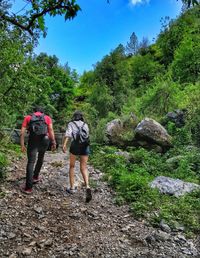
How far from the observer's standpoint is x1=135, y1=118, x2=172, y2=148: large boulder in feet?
47.3

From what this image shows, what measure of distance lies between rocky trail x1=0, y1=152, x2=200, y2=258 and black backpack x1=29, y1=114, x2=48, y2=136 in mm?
1385

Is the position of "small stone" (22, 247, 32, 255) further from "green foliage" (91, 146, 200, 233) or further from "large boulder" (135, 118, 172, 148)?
"large boulder" (135, 118, 172, 148)

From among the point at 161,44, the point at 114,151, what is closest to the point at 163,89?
the point at 114,151

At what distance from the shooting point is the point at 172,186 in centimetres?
866

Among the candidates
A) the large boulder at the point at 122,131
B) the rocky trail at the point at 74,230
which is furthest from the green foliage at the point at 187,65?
the rocky trail at the point at 74,230

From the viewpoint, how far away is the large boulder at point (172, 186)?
27.6 ft

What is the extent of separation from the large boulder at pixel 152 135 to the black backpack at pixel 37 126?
7.57 m

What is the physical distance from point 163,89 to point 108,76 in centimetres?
1020

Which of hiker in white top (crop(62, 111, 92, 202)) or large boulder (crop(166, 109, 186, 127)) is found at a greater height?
large boulder (crop(166, 109, 186, 127))

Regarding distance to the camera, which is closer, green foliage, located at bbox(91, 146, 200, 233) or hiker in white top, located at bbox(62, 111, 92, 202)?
green foliage, located at bbox(91, 146, 200, 233)

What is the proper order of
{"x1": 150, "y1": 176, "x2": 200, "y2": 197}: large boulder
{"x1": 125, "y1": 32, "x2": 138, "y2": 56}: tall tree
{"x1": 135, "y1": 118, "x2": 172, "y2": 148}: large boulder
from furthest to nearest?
1. {"x1": 125, "y1": 32, "x2": 138, "y2": 56}: tall tree
2. {"x1": 135, "y1": 118, "x2": 172, "y2": 148}: large boulder
3. {"x1": 150, "y1": 176, "x2": 200, "y2": 197}: large boulder

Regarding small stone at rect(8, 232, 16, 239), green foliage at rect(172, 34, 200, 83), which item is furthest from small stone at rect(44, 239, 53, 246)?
green foliage at rect(172, 34, 200, 83)

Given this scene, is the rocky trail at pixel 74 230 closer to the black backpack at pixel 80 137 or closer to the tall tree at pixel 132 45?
the black backpack at pixel 80 137

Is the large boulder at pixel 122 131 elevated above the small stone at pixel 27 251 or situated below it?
above
